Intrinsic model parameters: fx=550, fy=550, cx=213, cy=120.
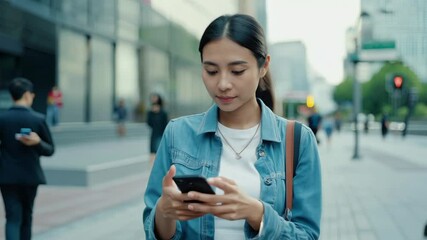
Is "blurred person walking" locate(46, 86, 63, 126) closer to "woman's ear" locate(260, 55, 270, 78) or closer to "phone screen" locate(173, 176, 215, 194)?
"woman's ear" locate(260, 55, 270, 78)

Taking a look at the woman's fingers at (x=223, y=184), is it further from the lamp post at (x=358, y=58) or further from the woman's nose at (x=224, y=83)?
the lamp post at (x=358, y=58)

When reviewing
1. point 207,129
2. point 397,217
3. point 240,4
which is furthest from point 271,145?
point 240,4

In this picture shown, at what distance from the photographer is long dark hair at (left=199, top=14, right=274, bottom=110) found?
1916mm

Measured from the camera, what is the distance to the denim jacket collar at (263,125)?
2.03 m

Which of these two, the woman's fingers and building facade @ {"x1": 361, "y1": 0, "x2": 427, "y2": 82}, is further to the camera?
building facade @ {"x1": 361, "y1": 0, "x2": 427, "y2": 82}

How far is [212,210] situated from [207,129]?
0.44 m

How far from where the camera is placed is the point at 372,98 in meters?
92.5

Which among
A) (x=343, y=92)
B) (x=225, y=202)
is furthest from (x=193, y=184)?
(x=343, y=92)

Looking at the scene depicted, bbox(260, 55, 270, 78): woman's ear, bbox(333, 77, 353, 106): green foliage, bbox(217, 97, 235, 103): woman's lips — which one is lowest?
bbox(217, 97, 235, 103): woman's lips

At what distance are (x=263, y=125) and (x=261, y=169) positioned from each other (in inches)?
6.8

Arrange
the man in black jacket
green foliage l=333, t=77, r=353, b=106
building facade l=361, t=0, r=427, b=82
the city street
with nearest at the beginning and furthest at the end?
the man in black jacket
the city street
building facade l=361, t=0, r=427, b=82
green foliage l=333, t=77, r=353, b=106

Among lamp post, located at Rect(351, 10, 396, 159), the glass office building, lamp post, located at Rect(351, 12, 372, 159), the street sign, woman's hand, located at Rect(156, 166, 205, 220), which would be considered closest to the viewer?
woman's hand, located at Rect(156, 166, 205, 220)

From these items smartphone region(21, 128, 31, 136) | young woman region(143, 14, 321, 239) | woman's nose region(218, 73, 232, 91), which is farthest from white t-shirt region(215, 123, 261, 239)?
smartphone region(21, 128, 31, 136)

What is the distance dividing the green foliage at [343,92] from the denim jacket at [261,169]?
116275 millimetres
